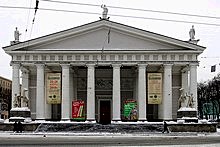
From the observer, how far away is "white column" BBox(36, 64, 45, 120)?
5491cm

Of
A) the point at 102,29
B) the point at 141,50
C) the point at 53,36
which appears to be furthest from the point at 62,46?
the point at 141,50

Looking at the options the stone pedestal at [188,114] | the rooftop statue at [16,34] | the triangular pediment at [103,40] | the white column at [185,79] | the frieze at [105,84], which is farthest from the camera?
the frieze at [105,84]

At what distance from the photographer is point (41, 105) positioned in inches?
2165

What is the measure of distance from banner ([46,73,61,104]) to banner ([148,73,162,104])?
36.3 ft

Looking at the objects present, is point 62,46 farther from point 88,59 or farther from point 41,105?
point 41,105

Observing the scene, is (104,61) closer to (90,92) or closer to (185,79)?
(90,92)

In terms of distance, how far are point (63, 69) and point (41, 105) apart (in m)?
5.18

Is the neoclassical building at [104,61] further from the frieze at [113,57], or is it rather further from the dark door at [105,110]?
the dark door at [105,110]

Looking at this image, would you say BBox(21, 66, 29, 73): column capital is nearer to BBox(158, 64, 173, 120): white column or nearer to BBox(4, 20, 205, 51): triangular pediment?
BBox(4, 20, 205, 51): triangular pediment

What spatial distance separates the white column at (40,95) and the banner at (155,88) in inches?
518

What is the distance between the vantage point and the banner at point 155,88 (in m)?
54.4

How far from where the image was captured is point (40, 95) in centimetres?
5512

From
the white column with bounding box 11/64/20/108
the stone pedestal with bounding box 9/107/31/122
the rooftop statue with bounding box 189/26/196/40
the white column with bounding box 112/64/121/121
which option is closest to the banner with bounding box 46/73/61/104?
the stone pedestal with bounding box 9/107/31/122

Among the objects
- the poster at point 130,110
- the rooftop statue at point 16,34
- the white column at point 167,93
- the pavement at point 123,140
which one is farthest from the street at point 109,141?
the rooftop statue at point 16,34
